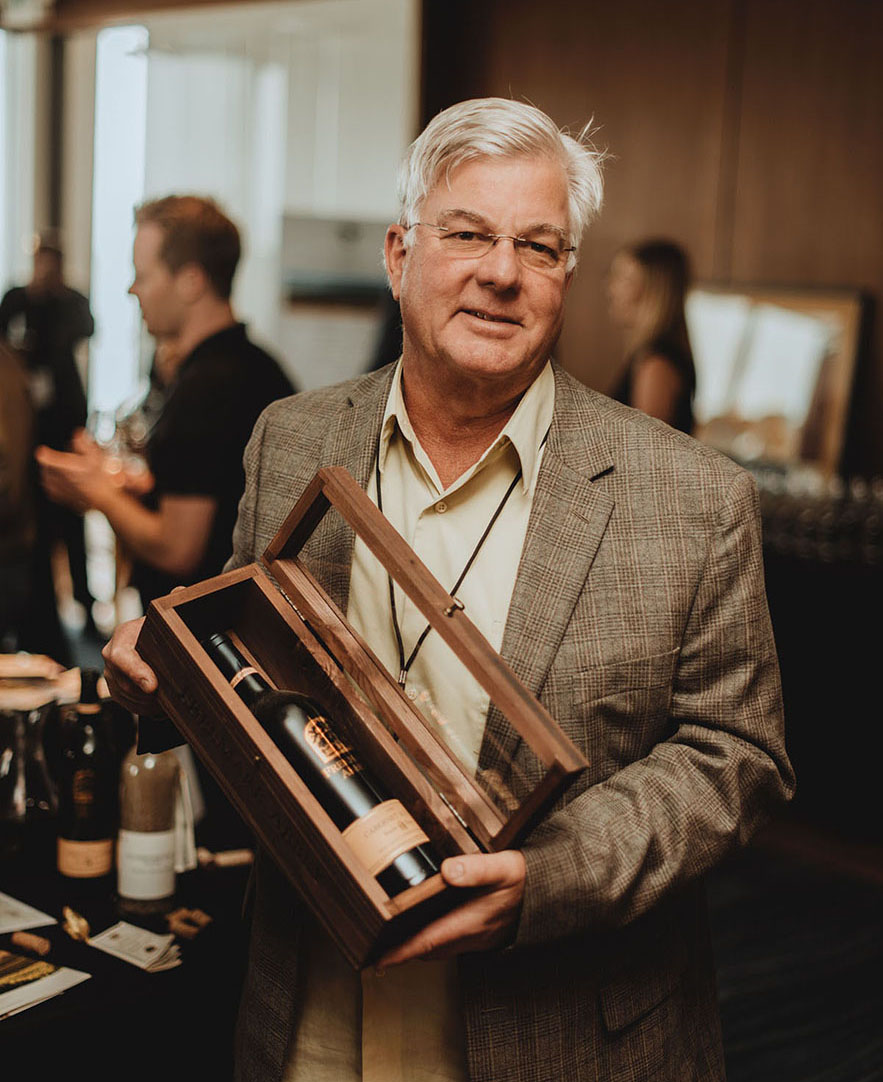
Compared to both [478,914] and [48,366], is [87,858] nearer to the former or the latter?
[478,914]

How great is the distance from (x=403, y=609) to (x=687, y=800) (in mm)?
379

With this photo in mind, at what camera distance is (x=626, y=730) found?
1341mm

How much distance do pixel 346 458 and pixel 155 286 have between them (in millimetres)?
1458

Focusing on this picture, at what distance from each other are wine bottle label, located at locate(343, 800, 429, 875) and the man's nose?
0.60 metres

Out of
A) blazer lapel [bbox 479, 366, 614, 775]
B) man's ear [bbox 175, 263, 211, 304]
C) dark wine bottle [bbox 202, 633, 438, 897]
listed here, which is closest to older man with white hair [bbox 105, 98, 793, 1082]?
blazer lapel [bbox 479, 366, 614, 775]

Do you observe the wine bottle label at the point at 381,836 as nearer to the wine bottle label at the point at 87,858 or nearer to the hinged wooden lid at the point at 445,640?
the hinged wooden lid at the point at 445,640

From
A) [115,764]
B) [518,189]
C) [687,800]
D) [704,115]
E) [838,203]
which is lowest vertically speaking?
[115,764]

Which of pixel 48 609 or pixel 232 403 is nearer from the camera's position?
pixel 232 403

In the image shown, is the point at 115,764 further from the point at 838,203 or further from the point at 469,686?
the point at 838,203

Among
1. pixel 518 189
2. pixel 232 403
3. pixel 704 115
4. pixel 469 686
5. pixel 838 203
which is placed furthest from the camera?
pixel 704 115

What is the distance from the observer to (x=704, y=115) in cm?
506

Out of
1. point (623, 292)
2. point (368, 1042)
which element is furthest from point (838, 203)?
point (368, 1042)

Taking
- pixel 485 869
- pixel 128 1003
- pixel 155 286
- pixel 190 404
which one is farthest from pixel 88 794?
pixel 155 286

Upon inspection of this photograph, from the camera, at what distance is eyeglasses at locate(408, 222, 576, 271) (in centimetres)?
138
